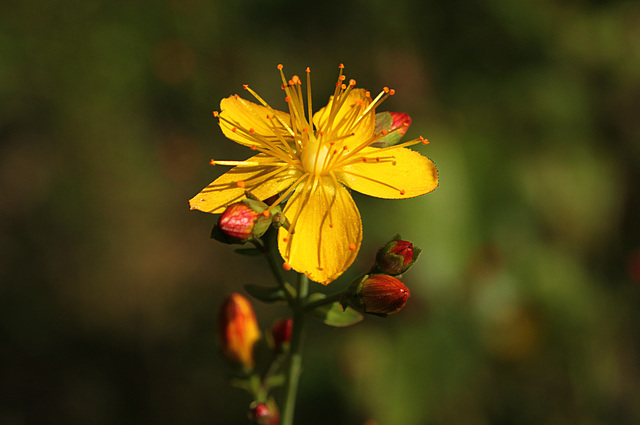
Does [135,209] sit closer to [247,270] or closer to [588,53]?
[247,270]

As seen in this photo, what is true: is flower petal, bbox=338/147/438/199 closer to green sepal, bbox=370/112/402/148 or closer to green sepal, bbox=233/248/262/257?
green sepal, bbox=370/112/402/148

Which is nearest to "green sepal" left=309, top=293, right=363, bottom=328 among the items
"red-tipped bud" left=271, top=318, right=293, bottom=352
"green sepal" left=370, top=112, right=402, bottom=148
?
"red-tipped bud" left=271, top=318, right=293, bottom=352

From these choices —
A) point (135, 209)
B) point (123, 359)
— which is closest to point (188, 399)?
point (123, 359)

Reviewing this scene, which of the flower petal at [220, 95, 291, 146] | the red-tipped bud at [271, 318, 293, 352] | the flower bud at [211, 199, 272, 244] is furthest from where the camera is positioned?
the red-tipped bud at [271, 318, 293, 352]

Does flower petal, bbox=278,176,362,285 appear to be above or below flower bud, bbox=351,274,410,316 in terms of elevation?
above

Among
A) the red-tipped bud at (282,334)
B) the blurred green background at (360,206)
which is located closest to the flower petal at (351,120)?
the red-tipped bud at (282,334)

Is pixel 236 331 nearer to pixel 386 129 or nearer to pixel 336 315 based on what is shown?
pixel 336 315

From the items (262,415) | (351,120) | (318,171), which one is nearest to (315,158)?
(318,171)
